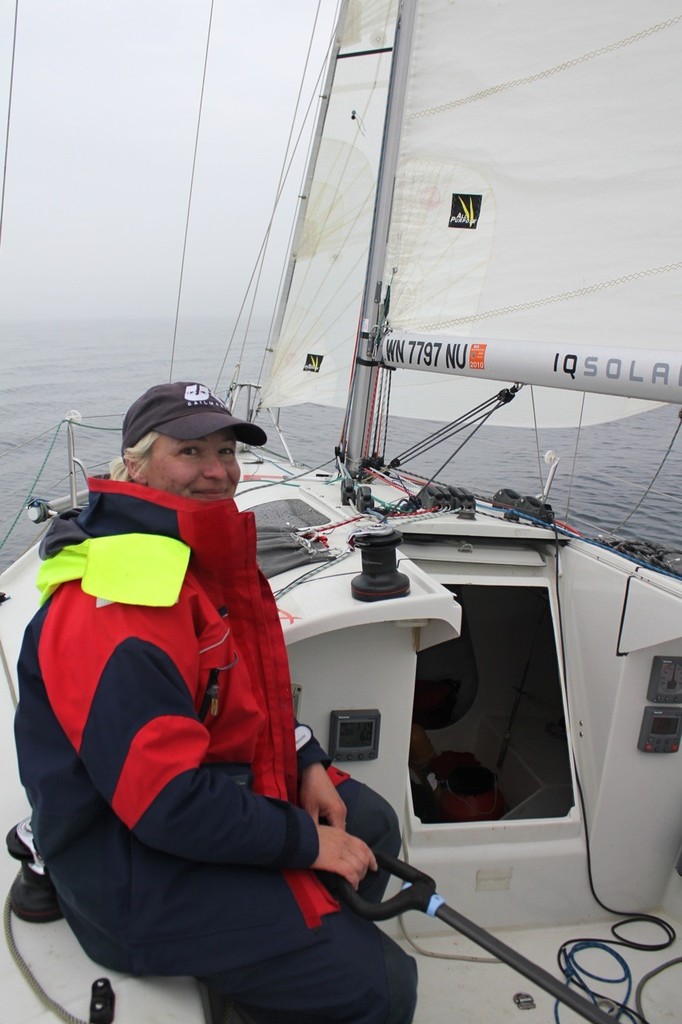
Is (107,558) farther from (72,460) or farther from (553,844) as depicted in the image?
(72,460)

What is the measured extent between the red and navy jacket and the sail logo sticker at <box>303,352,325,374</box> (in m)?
3.19

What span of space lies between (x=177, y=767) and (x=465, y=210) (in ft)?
8.87

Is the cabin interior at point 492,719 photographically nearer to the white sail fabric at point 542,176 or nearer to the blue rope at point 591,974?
the blue rope at point 591,974

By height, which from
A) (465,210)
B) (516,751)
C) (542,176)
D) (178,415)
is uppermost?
(542,176)

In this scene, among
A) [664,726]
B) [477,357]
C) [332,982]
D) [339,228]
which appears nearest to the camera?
[332,982]

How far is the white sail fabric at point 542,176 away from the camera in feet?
8.74

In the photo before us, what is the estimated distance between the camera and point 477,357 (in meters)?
2.54

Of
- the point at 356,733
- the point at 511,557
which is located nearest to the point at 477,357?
the point at 511,557

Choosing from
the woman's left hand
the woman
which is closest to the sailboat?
the woman's left hand

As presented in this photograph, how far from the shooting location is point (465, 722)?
3621 mm

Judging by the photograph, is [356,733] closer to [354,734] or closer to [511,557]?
[354,734]

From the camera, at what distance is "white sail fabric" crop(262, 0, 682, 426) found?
8.74 ft

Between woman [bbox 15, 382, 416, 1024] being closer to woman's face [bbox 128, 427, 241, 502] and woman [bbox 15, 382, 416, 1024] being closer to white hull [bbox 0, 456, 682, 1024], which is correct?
woman's face [bbox 128, 427, 241, 502]

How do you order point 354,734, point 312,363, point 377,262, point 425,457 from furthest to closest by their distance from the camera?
point 425,457, point 312,363, point 377,262, point 354,734
